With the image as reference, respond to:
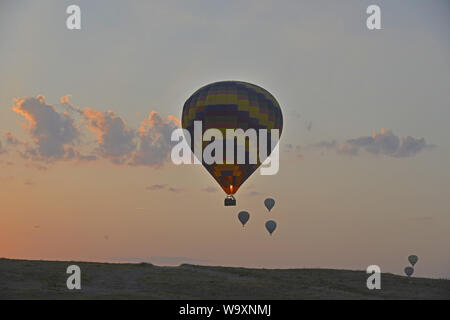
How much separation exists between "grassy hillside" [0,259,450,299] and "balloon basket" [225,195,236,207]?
6369 millimetres

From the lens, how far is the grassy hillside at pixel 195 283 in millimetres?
55991

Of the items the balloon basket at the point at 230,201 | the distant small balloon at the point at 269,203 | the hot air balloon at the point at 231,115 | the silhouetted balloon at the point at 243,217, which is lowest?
the silhouetted balloon at the point at 243,217

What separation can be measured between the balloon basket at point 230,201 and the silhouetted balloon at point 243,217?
29.7 ft

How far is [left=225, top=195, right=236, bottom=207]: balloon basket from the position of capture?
7169 cm

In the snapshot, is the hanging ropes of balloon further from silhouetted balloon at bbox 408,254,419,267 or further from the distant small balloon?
silhouetted balloon at bbox 408,254,419,267

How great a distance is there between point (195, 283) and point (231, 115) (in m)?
18.5

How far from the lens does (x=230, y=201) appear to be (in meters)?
72.1

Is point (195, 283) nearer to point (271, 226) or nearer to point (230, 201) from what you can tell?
point (230, 201)

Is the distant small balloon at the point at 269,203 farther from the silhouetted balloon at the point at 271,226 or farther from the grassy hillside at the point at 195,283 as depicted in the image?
the grassy hillside at the point at 195,283

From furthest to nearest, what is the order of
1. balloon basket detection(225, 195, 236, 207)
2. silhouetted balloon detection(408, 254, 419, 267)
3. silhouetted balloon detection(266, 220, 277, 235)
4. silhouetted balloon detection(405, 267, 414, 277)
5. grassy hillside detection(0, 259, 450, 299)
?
silhouetted balloon detection(266, 220, 277, 235), silhouetted balloon detection(408, 254, 419, 267), silhouetted balloon detection(405, 267, 414, 277), balloon basket detection(225, 195, 236, 207), grassy hillside detection(0, 259, 450, 299)

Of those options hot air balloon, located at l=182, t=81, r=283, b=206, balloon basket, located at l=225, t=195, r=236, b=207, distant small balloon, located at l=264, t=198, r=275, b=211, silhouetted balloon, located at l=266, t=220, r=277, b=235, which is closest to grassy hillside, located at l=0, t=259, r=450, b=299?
balloon basket, located at l=225, t=195, r=236, b=207

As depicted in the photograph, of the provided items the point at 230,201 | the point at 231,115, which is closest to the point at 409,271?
the point at 230,201

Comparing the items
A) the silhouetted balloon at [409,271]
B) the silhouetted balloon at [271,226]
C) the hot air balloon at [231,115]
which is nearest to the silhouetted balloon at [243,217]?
the silhouetted balloon at [271,226]
